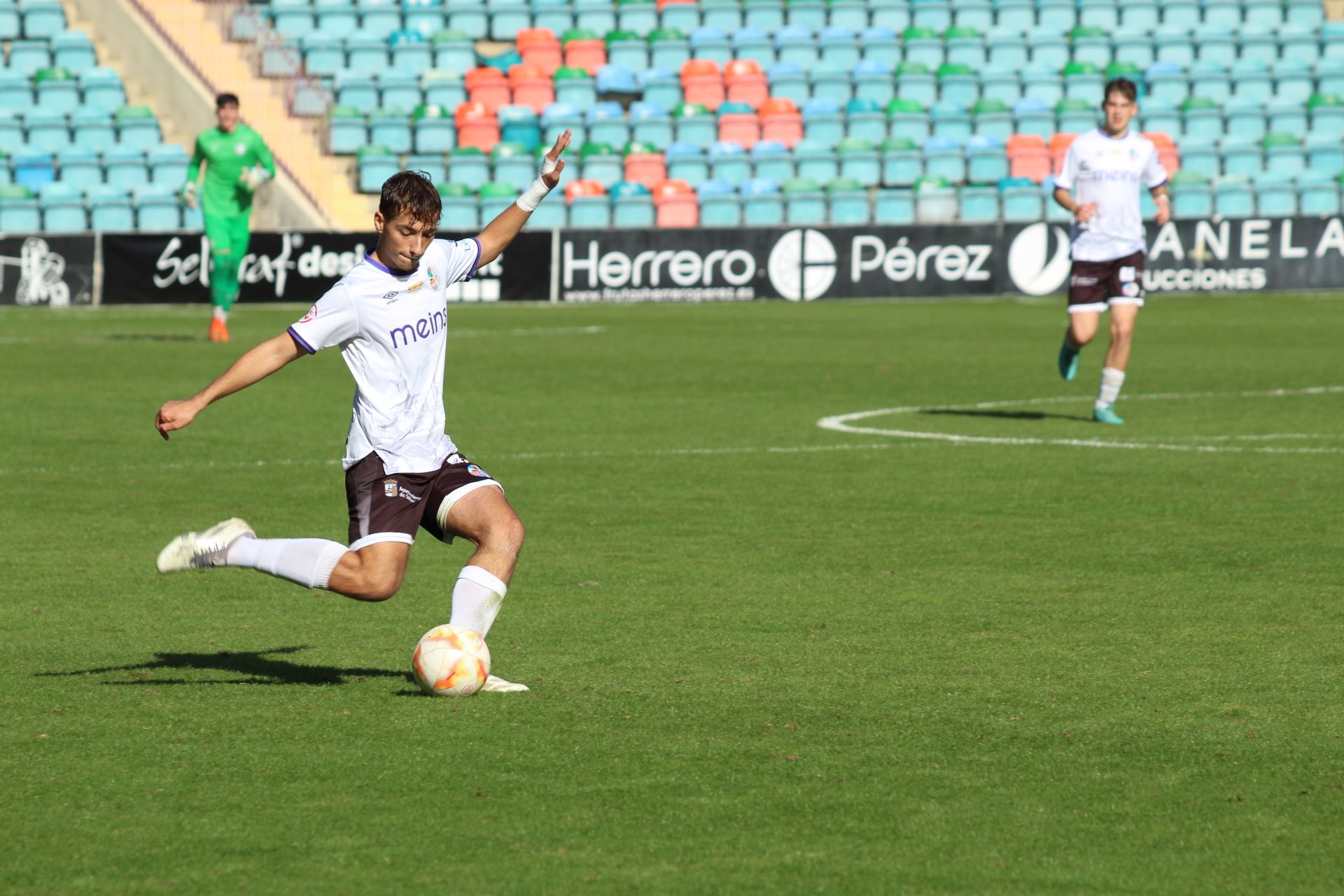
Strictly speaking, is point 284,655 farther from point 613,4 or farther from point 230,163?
point 613,4

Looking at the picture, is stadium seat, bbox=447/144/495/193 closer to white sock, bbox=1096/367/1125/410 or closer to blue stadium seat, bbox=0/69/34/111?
blue stadium seat, bbox=0/69/34/111

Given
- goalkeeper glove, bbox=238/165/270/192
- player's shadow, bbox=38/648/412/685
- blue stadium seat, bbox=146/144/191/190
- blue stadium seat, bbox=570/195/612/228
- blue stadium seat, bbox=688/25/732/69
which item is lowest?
player's shadow, bbox=38/648/412/685

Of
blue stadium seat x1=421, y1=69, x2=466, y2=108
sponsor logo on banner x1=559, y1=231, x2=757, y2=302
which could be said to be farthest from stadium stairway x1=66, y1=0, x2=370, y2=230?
sponsor logo on banner x1=559, y1=231, x2=757, y2=302

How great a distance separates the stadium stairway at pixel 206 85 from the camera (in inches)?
1206

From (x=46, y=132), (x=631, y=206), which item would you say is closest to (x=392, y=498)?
(x=631, y=206)

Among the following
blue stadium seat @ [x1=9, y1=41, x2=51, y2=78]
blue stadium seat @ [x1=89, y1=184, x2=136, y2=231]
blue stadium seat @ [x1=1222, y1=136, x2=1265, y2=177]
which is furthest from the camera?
blue stadium seat @ [x1=1222, y1=136, x2=1265, y2=177]

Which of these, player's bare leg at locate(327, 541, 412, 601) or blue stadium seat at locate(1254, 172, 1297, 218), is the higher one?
blue stadium seat at locate(1254, 172, 1297, 218)

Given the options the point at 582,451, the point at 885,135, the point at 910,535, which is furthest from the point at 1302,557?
the point at 885,135

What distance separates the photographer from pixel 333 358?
1880 centimetres

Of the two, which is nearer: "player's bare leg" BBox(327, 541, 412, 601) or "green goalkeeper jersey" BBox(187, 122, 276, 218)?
"player's bare leg" BBox(327, 541, 412, 601)

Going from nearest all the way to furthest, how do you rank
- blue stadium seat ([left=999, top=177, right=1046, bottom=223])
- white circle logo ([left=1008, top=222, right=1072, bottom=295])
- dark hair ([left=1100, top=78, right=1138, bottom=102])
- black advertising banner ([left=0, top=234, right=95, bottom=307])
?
dark hair ([left=1100, top=78, right=1138, bottom=102]), black advertising banner ([left=0, top=234, right=95, bottom=307]), white circle logo ([left=1008, top=222, right=1072, bottom=295]), blue stadium seat ([left=999, top=177, right=1046, bottom=223])

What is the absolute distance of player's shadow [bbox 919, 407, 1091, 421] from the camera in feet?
43.9

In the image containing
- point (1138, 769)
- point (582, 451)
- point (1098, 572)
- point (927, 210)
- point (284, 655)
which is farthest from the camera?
point (927, 210)

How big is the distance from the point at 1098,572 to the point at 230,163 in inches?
548
